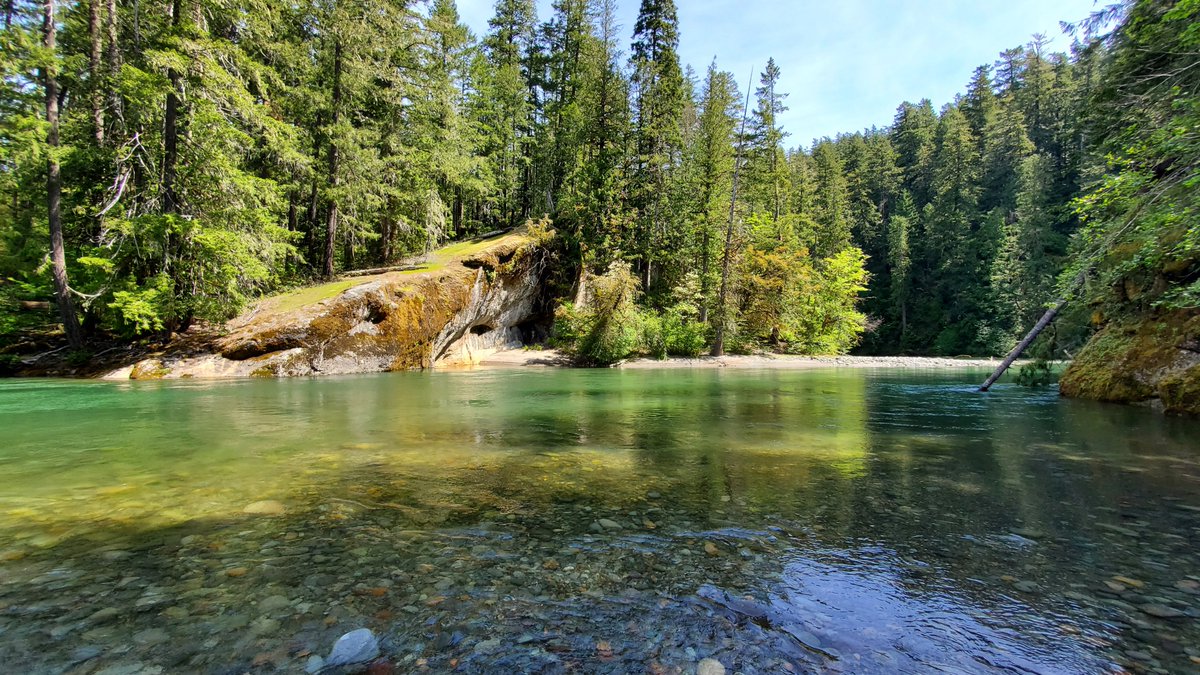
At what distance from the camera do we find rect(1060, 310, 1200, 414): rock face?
10031 mm

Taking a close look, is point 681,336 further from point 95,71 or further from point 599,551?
point 95,71

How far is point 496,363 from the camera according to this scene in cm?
2778

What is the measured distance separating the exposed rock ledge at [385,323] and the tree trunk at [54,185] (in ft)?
10.6

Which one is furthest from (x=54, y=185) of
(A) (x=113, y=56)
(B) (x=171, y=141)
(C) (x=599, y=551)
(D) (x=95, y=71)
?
(C) (x=599, y=551)

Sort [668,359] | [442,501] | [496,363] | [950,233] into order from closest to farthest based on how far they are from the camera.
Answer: [442,501] < [496,363] < [668,359] < [950,233]

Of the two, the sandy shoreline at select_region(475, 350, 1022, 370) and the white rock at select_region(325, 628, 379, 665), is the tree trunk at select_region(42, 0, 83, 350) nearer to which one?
the sandy shoreline at select_region(475, 350, 1022, 370)

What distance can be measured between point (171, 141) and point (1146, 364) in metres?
29.4

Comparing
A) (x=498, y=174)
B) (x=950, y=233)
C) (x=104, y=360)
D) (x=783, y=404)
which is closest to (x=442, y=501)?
(x=783, y=404)

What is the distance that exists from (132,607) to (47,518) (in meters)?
2.37

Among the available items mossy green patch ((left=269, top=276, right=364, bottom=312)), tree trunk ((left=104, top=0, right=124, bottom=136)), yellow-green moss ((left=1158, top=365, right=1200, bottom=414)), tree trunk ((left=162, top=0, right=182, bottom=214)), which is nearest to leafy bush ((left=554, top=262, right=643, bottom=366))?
mossy green patch ((left=269, top=276, right=364, bottom=312))

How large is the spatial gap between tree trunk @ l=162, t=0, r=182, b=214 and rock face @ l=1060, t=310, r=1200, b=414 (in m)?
28.6

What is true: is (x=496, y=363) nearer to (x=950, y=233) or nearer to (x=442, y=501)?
(x=442, y=501)

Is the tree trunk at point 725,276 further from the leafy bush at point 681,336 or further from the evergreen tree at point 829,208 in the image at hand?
the evergreen tree at point 829,208

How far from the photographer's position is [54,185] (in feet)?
→ 54.6
